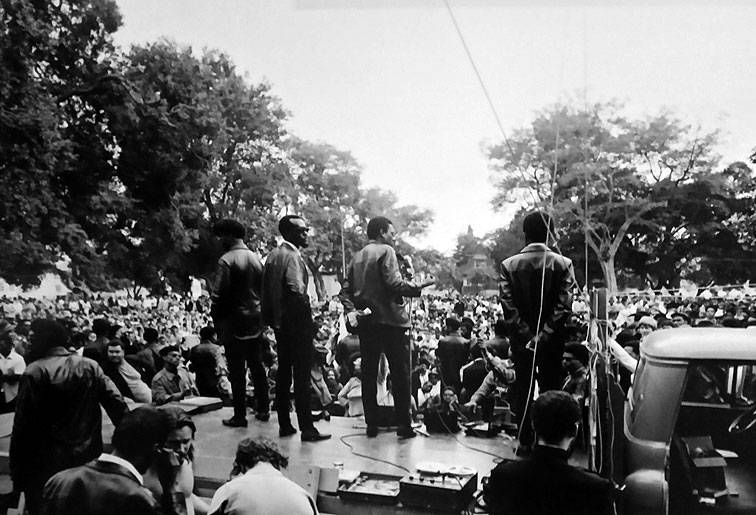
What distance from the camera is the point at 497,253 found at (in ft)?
9.82

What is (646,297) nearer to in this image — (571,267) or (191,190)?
(571,267)

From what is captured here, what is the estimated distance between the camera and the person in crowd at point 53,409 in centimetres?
304

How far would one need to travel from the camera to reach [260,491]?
233cm

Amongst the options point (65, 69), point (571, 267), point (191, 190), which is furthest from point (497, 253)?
point (65, 69)

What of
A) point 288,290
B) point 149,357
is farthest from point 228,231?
point 149,357

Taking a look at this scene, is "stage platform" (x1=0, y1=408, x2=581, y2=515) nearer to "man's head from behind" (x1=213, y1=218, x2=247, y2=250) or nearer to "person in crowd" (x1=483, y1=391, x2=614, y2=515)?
"person in crowd" (x1=483, y1=391, x2=614, y2=515)

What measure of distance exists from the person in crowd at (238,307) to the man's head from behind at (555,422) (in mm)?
1908

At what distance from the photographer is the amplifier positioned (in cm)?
255

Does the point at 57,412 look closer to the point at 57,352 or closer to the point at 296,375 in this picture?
the point at 57,352

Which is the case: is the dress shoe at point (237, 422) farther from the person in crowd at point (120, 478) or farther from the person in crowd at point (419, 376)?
the person in crowd at point (419, 376)

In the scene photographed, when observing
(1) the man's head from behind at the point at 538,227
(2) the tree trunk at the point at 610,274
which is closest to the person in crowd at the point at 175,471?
(1) the man's head from behind at the point at 538,227

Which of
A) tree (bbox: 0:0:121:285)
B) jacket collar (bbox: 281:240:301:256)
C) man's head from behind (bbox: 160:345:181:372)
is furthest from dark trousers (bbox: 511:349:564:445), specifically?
tree (bbox: 0:0:121:285)

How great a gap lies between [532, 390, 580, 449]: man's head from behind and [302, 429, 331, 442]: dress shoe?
1547 millimetres

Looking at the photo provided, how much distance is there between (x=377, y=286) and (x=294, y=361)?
0.61 meters
